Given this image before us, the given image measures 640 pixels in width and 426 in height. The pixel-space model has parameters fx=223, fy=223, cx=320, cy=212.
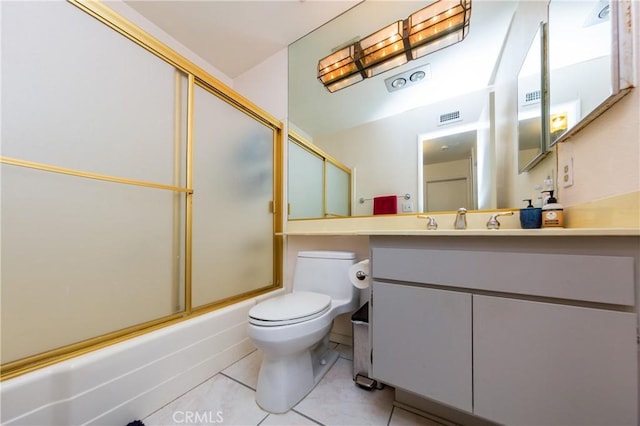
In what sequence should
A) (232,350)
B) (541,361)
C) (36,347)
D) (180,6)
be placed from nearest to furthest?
(541,361) → (36,347) → (232,350) → (180,6)

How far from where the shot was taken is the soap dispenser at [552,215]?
0.88 m

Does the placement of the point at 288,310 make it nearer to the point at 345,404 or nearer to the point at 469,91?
the point at 345,404

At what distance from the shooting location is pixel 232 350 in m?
1.32

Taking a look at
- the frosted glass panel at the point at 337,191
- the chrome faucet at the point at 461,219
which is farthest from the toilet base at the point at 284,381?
the chrome faucet at the point at 461,219

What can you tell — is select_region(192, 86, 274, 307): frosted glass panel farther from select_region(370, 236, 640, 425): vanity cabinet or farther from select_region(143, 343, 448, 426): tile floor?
select_region(370, 236, 640, 425): vanity cabinet

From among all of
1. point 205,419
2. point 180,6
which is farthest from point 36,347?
point 180,6

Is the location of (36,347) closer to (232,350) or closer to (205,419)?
(205,419)

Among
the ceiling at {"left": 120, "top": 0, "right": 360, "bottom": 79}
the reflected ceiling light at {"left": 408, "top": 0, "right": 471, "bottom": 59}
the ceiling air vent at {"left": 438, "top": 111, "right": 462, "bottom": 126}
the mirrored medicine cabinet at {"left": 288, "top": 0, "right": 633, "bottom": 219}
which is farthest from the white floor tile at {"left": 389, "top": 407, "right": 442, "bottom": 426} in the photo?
the ceiling at {"left": 120, "top": 0, "right": 360, "bottom": 79}

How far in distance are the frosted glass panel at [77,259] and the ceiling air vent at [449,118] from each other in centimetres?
159

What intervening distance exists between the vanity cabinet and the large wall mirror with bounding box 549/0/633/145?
0.47m

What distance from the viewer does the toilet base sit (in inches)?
38.1

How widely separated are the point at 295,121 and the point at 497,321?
1769mm

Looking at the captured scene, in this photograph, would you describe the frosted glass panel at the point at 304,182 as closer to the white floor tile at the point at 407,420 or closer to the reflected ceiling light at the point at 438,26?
the reflected ceiling light at the point at 438,26

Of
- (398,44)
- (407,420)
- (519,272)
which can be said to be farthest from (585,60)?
(407,420)
